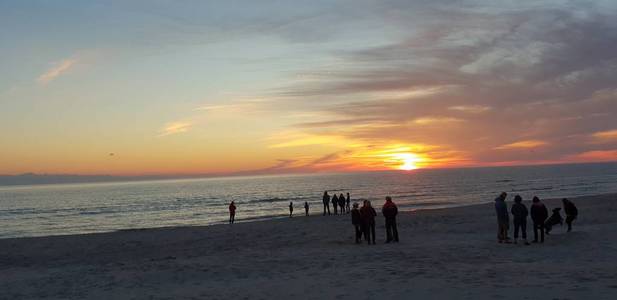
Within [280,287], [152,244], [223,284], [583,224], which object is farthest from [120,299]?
[583,224]

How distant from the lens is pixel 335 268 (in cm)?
1248

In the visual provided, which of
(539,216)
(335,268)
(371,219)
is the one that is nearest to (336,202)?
(371,219)

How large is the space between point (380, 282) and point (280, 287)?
2.01 m

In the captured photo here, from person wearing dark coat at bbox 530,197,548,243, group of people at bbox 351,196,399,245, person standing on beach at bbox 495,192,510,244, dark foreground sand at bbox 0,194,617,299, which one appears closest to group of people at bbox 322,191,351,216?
dark foreground sand at bbox 0,194,617,299

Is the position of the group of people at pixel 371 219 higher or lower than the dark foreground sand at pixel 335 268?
higher

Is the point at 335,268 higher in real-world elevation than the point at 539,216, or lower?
lower

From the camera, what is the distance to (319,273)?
1189cm

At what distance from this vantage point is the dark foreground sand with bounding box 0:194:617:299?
9.66 m

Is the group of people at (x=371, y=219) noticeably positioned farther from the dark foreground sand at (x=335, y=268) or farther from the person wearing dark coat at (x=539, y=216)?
the person wearing dark coat at (x=539, y=216)

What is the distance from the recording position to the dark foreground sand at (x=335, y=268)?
9664mm

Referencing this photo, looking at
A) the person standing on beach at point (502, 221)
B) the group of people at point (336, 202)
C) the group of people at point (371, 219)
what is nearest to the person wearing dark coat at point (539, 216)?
the person standing on beach at point (502, 221)

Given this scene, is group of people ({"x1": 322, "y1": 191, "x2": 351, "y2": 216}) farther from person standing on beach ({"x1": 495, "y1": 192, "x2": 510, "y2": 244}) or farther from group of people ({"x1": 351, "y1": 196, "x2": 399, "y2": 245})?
person standing on beach ({"x1": 495, "y1": 192, "x2": 510, "y2": 244})

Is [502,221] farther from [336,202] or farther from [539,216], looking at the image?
[336,202]

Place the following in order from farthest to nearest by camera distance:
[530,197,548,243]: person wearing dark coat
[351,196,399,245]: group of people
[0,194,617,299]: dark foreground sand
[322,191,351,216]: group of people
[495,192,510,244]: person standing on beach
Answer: [322,191,351,216]: group of people, [351,196,399,245]: group of people, [495,192,510,244]: person standing on beach, [530,197,548,243]: person wearing dark coat, [0,194,617,299]: dark foreground sand
